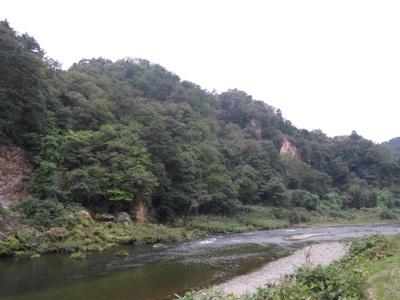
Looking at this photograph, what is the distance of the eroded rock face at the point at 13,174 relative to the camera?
29047 millimetres

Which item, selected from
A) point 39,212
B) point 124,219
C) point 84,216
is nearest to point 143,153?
point 124,219

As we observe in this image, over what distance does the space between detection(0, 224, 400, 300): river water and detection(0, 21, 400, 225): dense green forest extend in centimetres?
1169

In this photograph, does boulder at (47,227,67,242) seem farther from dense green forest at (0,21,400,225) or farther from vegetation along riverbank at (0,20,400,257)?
dense green forest at (0,21,400,225)

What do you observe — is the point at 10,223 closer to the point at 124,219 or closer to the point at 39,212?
the point at 39,212

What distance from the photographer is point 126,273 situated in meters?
17.6

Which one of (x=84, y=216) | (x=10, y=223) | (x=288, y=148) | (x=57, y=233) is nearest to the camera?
(x=10, y=223)

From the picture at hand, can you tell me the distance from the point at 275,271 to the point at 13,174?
26.4 metres

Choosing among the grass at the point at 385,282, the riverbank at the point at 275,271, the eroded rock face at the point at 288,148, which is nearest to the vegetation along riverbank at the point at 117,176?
the eroded rock face at the point at 288,148

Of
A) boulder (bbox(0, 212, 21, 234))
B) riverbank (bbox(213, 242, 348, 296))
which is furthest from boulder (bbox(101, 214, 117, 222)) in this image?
riverbank (bbox(213, 242, 348, 296))

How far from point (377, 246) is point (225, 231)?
2845cm

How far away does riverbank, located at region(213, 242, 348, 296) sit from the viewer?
46.8 feet

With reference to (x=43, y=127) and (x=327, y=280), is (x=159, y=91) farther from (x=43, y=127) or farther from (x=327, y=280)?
(x=327, y=280)

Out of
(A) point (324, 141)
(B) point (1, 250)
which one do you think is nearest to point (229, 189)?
(B) point (1, 250)

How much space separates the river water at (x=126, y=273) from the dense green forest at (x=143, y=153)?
11.7m
